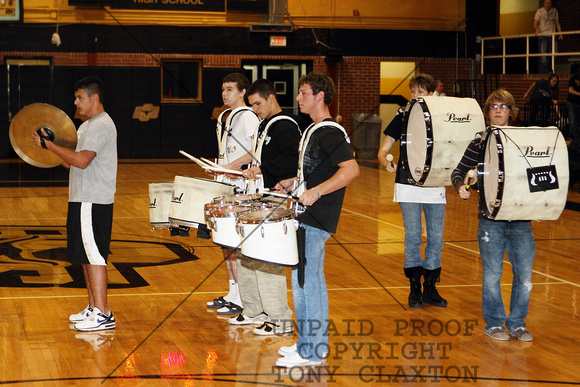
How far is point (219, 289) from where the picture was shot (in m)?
7.41

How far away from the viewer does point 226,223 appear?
5469 mm

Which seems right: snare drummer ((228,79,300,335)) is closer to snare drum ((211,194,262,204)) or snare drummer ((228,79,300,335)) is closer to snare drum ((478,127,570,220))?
snare drum ((211,194,262,204))

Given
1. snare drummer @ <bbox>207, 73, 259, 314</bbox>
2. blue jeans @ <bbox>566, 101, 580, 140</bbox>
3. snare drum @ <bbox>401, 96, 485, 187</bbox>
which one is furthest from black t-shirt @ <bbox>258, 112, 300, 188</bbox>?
blue jeans @ <bbox>566, 101, 580, 140</bbox>

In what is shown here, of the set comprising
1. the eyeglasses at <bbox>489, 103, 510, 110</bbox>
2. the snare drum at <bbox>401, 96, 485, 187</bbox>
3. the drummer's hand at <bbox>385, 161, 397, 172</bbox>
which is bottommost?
the drummer's hand at <bbox>385, 161, 397, 172</bbox>

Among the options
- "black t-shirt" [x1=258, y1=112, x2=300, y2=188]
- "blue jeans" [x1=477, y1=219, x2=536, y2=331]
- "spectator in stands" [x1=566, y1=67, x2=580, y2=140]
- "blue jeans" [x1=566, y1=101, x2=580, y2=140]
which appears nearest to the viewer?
"blue jeans" [x1=477, y1=219, x2=536, y2=331]

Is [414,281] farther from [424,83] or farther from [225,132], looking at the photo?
[225,132]

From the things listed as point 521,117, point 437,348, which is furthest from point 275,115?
point 521,117

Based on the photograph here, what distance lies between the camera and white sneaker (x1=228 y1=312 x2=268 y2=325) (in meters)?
6.21

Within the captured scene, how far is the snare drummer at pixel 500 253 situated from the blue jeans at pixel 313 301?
127cm

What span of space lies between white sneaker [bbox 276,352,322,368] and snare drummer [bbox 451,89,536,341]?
1494 mm

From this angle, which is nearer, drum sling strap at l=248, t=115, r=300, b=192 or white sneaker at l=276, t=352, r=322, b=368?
white sneaker at l=276, t=352, r=322, b=368

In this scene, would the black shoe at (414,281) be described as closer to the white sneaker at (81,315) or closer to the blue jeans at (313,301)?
the blue jeans at (313,301)

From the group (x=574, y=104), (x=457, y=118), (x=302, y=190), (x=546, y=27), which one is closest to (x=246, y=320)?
(x=302, y=190)

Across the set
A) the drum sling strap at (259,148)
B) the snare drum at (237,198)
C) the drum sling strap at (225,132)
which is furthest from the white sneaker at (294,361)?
the drum sling strap at (225,132)
